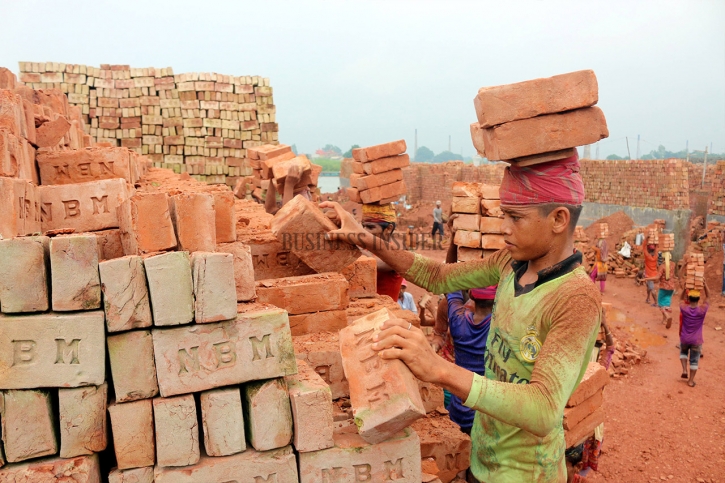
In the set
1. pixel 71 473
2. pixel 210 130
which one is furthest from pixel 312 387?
pixel 210 130

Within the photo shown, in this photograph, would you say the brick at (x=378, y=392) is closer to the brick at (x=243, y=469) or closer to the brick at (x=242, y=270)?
the brick at (x=243, y=469)

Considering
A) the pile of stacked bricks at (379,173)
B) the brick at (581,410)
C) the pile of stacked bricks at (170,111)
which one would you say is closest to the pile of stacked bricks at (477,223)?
the brick at (581,410)

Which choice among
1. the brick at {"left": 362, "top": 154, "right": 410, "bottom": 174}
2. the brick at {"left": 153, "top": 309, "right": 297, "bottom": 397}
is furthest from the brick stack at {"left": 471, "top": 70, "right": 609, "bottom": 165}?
the brick at {"left": 362, "top": 154, "right": 410, "bottom": 174}

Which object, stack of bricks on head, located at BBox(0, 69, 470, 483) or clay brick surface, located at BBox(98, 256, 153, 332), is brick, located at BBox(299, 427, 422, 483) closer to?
stack of bricks on head, located at BBox(0, 69, 470, 483)

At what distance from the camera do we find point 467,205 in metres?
5.76

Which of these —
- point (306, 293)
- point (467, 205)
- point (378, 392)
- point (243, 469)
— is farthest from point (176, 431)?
point (467, 205)

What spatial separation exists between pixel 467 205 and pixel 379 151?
5.58 meters

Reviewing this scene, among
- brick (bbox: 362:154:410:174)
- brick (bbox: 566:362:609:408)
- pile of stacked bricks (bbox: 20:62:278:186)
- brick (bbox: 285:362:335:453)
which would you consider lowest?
brick (bbox: 566:362:609:408)

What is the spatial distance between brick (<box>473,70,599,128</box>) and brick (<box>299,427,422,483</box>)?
1.61 metres

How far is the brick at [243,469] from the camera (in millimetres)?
2502

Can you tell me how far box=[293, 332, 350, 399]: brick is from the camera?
3447mm

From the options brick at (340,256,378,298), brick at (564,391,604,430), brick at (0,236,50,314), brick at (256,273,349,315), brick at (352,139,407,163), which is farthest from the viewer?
brick at (352,139,407,163)

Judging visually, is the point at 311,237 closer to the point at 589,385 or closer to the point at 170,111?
the point at 589,385

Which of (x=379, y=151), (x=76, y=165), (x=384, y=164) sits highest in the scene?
(x=379, y=151)
